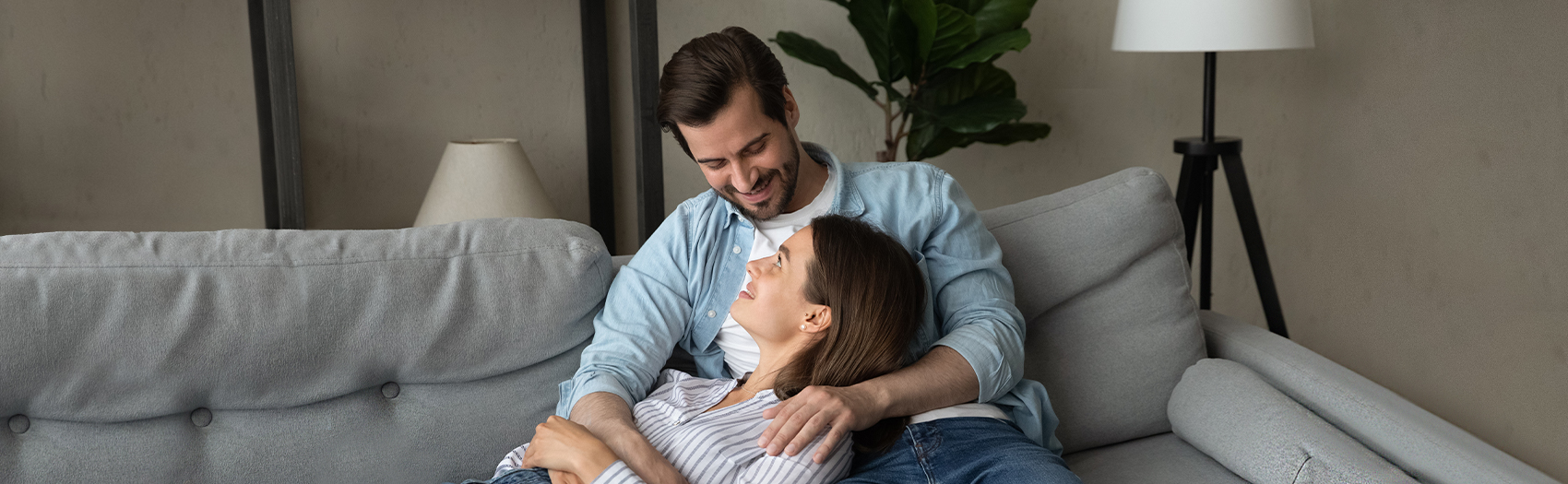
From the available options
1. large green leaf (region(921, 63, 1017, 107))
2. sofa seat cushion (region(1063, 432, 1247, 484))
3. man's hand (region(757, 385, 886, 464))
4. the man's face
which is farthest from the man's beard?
large green leaf (region(921, 63, 1017, 107))

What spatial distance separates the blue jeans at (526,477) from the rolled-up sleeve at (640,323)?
0.12m

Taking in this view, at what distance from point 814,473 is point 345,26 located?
1873mm

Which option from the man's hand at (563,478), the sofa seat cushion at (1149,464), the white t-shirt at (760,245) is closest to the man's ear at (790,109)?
the white t-shirt at (760,245)

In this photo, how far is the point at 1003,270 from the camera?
1529 mm

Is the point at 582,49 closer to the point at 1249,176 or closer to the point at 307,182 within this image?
the point at 307,182

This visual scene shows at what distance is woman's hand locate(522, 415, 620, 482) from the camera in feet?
3.89

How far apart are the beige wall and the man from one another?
4.75 feet

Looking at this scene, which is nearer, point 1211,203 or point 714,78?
point 714,78

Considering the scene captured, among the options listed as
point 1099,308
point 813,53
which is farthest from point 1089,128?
point 1099,308

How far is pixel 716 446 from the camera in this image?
48.2 inches

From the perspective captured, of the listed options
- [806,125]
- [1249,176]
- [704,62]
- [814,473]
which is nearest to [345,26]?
[806,125]

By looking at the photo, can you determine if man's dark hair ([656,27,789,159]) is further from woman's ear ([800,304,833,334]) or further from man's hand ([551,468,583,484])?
man's hand ([551,468,583,484])

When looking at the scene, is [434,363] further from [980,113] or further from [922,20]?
[980,113]

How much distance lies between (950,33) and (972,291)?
1069 millimetres
